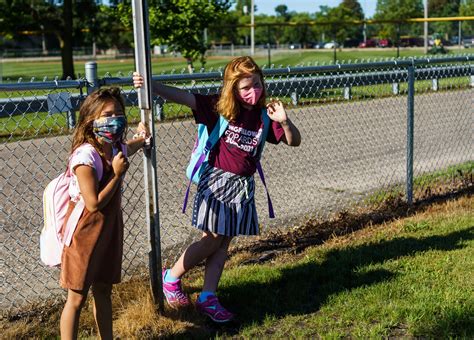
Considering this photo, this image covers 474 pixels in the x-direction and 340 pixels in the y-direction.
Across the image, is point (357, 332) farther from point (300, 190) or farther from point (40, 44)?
point (40, 44)

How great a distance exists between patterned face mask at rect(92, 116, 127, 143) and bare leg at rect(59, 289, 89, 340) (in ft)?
2.44

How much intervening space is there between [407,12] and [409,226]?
49705 millimetres

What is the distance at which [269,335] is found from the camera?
3707 mm

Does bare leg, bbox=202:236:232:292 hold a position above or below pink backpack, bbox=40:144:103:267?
below

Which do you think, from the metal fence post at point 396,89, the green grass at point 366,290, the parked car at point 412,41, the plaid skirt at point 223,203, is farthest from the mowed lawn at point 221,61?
the plaid skirt at point 223,203

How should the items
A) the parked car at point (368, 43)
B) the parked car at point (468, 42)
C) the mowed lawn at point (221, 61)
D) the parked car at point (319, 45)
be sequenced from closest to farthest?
the parked car at point (468, 42) → the mowed lawn at point (221, 61) → the parked car at point (368, 43) → the parked car at point (319, 45)

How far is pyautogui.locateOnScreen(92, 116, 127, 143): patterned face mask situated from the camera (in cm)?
305

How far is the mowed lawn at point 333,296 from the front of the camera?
373 centimetres

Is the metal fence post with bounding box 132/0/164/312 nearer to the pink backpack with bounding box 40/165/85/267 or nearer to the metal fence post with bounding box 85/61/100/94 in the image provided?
the metal fence post with bounding box 85/61/100/94

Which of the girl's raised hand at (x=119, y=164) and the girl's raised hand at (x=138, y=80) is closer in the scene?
the girl's raised hand at (x=119, y=164)

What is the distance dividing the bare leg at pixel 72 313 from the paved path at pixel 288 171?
1279 millimetres

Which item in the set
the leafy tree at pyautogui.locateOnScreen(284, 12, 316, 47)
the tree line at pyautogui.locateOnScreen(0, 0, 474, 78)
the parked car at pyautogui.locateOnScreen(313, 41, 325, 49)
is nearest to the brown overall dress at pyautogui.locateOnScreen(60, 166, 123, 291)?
the tree line at pyautogui.locateOnScreen(0, 0, 474, 78)

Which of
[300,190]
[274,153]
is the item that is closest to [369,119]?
[274,153]

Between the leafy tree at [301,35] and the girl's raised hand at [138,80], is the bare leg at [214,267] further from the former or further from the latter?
the leafy tree at [301,35]
